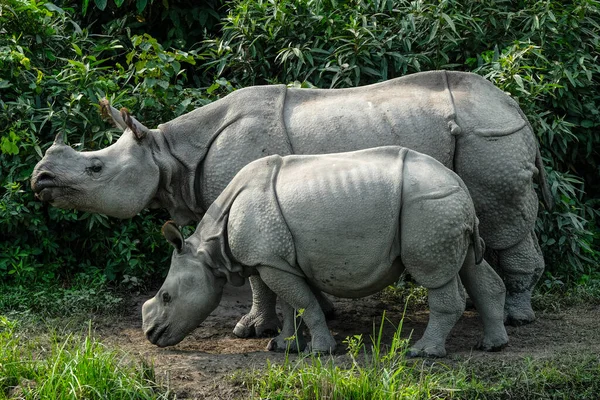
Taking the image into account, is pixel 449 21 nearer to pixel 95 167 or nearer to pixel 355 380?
pixel 95 167

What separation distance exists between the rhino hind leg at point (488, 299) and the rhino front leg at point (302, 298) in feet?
3.42

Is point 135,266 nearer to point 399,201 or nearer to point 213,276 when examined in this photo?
point 213,276

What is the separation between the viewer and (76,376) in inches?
235

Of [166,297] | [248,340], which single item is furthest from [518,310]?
[166,297]

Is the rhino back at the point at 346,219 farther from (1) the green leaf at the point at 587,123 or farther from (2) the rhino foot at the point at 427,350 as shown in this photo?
(1) the green leaf at the point at 587,123

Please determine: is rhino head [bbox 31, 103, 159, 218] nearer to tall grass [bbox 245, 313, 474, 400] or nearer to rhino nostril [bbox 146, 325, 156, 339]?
rhino nostril [bbox 146, 325, 156, 339]

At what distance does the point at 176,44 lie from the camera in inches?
424

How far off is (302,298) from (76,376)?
160 cm

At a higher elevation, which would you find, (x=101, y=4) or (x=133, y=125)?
(x=133, y=125)

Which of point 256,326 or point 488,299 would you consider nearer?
point 488,299

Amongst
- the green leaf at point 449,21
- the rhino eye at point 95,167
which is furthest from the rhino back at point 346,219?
the green leaf at point 449,21

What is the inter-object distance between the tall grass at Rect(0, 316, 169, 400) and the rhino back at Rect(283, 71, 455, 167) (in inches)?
83.8

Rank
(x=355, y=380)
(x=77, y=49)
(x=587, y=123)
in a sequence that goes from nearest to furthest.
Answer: (x=355, y=380)
(x=77, y=49)
(x=587, y=123)

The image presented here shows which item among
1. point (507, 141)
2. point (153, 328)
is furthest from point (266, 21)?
point (153, 328)
